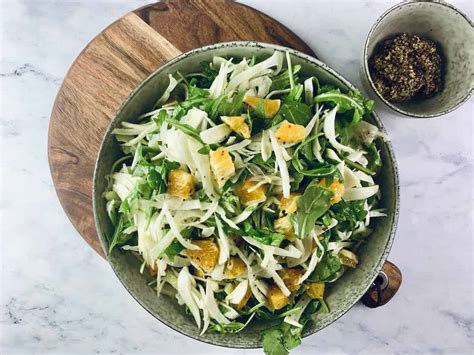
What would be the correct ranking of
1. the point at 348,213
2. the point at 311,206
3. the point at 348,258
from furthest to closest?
the point at 348,258
the point at 348,213
the point at 311,206

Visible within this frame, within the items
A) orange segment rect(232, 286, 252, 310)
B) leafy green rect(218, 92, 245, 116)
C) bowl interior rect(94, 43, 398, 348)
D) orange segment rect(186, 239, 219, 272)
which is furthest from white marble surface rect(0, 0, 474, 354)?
leafy green rect(218, 92, 245, 116)

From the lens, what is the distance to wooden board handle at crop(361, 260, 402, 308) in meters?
2.16

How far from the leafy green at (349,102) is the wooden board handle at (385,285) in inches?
26.9

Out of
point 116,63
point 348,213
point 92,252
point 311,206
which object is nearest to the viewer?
point 311,206

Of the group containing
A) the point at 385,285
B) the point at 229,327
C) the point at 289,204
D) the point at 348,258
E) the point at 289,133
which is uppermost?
the point at 289,133

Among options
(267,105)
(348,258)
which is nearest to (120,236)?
(267,105)

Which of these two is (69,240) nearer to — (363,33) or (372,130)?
(372,130)

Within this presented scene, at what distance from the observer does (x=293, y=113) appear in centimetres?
170

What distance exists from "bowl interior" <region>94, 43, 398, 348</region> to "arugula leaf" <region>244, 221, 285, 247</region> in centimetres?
36

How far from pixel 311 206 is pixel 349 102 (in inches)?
13.7

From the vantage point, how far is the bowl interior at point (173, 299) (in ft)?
6.04

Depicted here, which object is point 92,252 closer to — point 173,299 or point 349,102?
point 173,299

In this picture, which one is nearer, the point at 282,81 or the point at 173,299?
the point at 282,81

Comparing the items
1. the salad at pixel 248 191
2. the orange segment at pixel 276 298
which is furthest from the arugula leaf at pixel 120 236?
the orange segment at pixel 276 298
